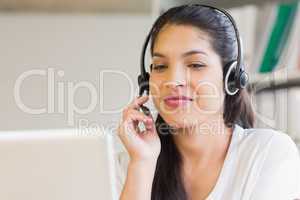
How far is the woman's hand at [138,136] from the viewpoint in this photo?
0.80 metres

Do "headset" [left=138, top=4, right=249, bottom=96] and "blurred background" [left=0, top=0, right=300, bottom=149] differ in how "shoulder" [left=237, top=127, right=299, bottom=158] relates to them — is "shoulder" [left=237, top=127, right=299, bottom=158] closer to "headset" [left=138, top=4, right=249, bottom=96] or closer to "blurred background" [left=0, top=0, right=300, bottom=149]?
"headset" [left=138, top=4, right=249, bottom=96]

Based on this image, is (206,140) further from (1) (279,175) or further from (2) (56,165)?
(2) (56,165)

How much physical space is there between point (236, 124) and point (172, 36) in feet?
0.79

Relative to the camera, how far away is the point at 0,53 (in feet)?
4.33

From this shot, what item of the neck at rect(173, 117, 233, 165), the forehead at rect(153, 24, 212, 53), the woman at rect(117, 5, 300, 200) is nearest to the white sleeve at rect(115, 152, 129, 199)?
the woman at rect(117, 5, 300, 200)

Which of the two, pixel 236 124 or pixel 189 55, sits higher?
pixel 189 55

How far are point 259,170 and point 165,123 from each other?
0.20 meters

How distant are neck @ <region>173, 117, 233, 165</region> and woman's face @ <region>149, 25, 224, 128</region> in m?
0.04

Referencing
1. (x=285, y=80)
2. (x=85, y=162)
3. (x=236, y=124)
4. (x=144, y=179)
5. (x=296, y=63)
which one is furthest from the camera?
(x=296, y=63)

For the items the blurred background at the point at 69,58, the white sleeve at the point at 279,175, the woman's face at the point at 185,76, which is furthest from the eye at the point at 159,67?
the blurred background at the point at 69,58

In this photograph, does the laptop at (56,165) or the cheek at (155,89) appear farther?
the cheek at (155,89)

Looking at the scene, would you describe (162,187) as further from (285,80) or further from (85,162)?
(285,80)

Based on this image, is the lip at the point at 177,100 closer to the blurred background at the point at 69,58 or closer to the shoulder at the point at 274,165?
the shoulder at the point at 274,165

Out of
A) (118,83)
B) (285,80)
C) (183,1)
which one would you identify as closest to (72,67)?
(118,83)
